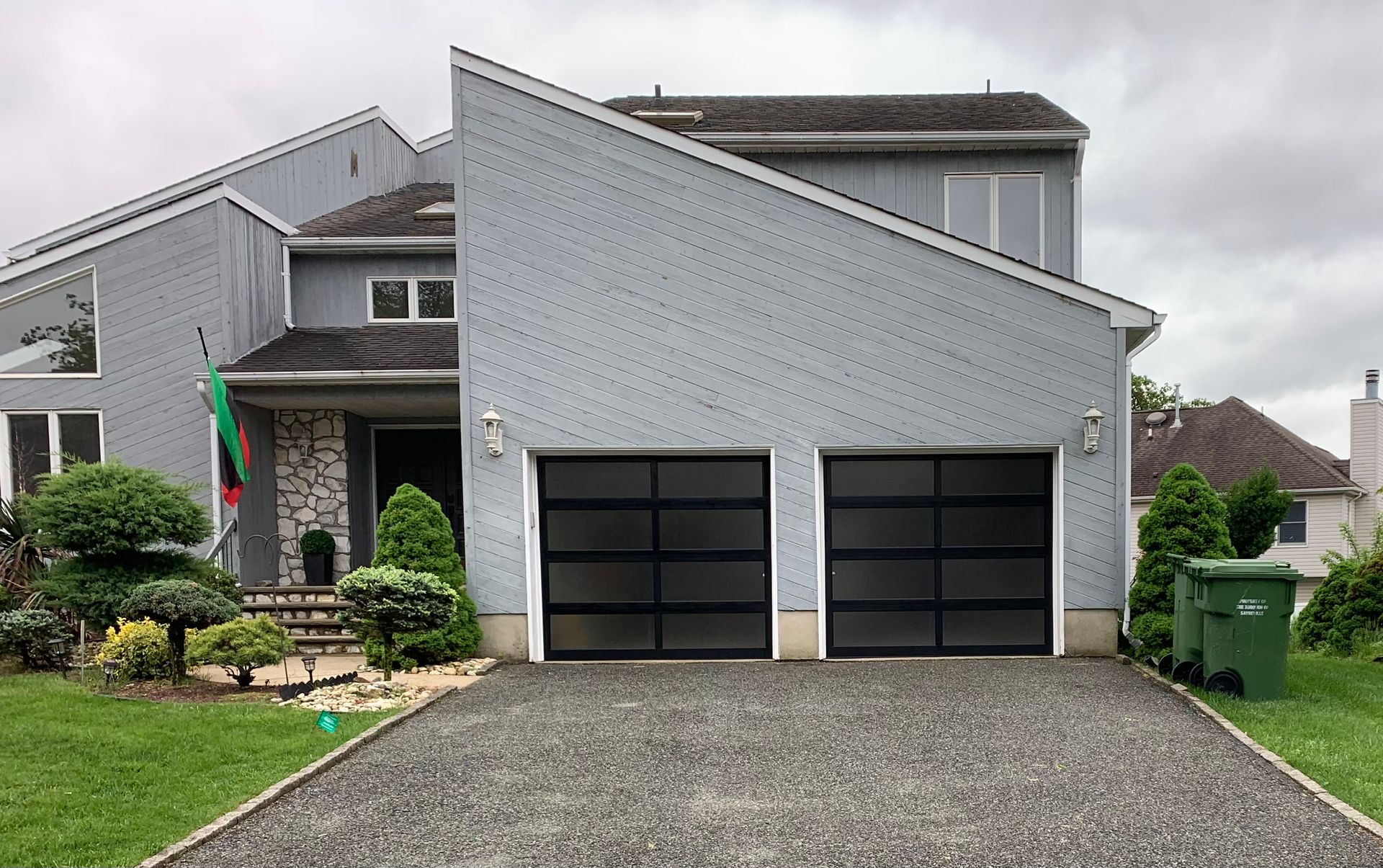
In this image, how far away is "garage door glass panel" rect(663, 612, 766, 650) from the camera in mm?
9242

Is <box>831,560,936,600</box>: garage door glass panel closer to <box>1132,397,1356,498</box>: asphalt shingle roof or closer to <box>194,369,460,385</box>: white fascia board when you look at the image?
<box>194,369,460,385</box>: white fascia board

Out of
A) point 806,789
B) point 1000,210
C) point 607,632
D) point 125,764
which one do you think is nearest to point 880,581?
point 607,632

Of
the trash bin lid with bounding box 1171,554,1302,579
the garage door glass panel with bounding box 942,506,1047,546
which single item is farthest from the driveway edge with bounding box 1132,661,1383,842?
the garage door glass panel with bounding box 942,506,1047,546

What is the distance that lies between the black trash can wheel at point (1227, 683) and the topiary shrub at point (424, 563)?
23.7 feet

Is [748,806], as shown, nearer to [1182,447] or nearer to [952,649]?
[952,649]

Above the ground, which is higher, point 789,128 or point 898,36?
point 898,36

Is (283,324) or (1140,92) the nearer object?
(283,324)

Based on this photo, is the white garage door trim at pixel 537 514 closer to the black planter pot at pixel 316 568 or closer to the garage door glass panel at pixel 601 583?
the garage door glass panel at pixel 601 583

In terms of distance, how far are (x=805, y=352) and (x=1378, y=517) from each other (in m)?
14.5

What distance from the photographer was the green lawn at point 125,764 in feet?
14.0

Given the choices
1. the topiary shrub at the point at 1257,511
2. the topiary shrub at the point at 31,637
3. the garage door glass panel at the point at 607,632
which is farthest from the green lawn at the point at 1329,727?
the topiary shrub at the point at 31,637

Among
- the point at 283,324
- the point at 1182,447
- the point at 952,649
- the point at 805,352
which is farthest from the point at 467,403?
the point at 1182,447

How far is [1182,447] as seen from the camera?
24641 mm

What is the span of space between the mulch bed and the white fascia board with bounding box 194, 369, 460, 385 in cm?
393
